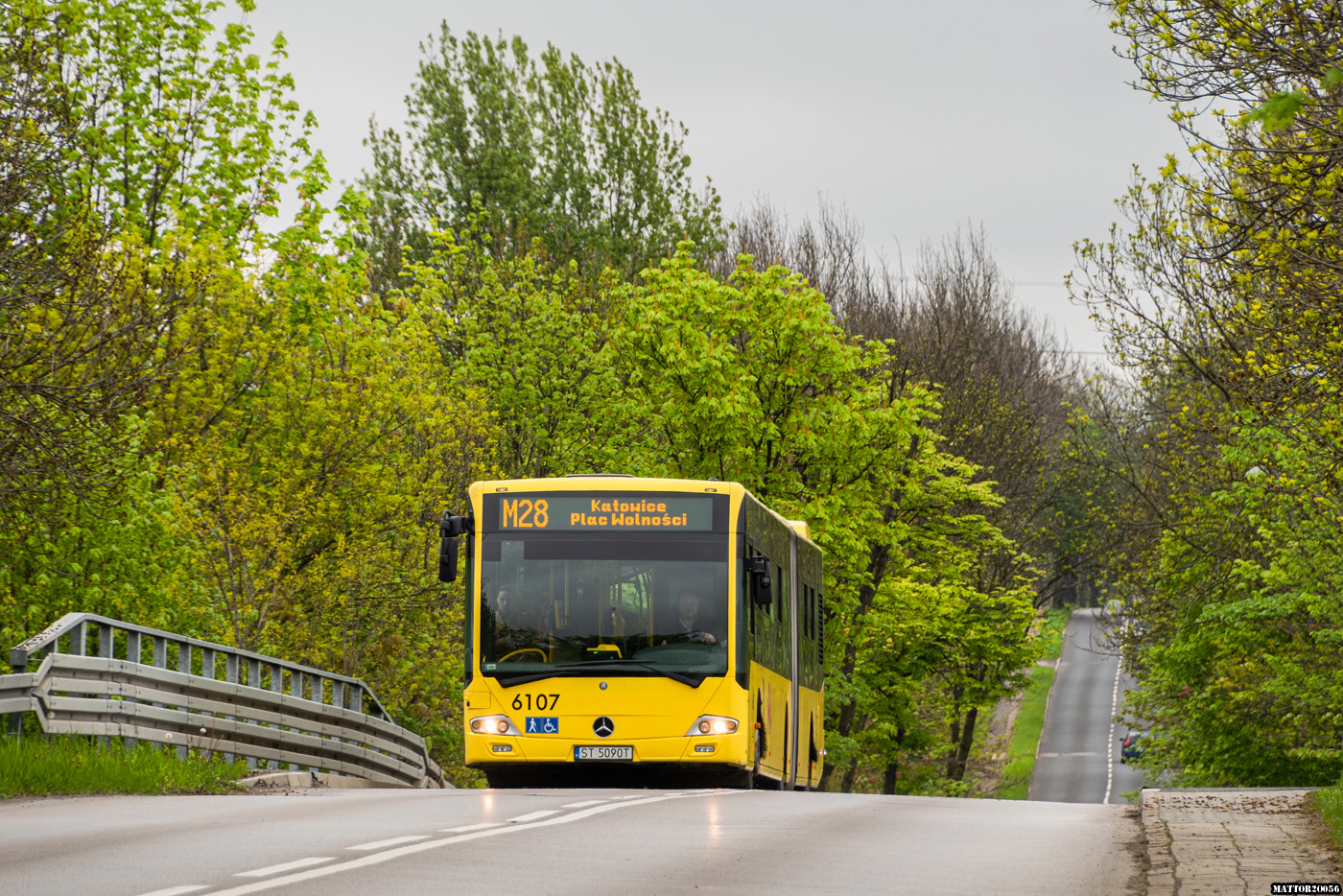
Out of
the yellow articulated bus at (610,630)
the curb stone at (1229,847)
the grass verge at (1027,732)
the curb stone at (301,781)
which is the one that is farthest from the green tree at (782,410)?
the curb stone at (1229,847)

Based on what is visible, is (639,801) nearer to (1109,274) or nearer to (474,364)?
(1109,274)

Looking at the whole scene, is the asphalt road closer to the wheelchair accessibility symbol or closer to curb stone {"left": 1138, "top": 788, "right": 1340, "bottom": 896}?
curb stone {"left": 1138, "top": 788, "right": 1340, "bottom": 896}

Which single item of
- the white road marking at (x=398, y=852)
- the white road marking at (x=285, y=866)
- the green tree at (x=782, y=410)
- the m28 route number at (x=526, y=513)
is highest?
the green tree at (x=782, y=410)

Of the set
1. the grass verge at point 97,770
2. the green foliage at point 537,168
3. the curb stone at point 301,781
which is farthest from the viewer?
the green foliage at point 537,168

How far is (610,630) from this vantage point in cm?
1720

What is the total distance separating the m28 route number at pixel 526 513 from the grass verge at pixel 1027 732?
32.2 m

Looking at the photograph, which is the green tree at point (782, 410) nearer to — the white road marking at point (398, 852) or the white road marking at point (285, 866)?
the white road marking at point (398, 852)

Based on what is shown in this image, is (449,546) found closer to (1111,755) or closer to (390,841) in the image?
(390,841)

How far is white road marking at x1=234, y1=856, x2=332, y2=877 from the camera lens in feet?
27.3

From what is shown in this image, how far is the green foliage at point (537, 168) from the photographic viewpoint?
2093 inches

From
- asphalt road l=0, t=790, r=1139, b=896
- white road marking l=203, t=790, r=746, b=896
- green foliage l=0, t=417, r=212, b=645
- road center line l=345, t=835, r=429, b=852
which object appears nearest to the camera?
white road marking l=203, t=790, r=746, b=896

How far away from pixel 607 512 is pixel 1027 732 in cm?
6230

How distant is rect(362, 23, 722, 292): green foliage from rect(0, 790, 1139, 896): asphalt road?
39351 millimetres

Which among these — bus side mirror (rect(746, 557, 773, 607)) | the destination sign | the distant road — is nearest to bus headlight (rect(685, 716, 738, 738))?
bus side mirror (rect(746, 557, 773, 607))
